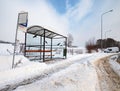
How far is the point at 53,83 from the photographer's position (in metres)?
5.52

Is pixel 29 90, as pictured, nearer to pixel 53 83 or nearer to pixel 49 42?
pixel 53 83

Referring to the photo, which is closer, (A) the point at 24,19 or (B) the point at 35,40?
(A) the point at 24,19

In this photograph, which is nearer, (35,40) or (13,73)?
(13,73)

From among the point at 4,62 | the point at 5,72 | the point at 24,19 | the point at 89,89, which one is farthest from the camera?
the point at 4,62

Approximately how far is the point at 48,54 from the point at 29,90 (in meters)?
14.2

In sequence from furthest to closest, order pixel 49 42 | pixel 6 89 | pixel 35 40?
pixel 49 42
pixel 35 40
pixel 6 89

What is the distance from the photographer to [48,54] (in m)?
19.2

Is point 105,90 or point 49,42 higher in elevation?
point 49,42

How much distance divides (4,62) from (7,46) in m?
24.8

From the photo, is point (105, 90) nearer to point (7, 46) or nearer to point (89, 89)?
point (89, 89)

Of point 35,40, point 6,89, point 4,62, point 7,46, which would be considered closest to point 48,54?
point 35,40

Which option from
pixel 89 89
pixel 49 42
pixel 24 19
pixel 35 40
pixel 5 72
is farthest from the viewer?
Result: pixel 49 42

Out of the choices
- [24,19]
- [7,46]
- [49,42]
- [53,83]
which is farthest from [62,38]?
[7,46]

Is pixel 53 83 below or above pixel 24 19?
below
